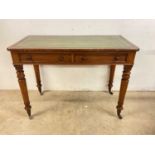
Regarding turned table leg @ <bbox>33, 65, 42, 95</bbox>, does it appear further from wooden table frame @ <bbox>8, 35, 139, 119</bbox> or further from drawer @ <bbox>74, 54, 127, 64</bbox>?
drawer @ <bbox>74, 54, 127, 64</bbox>

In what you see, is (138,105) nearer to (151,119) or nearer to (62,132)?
(151,119)

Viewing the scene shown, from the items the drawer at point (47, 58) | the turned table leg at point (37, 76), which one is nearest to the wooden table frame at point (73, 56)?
the drawer at point (47, 58)

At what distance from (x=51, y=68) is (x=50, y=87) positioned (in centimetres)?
27

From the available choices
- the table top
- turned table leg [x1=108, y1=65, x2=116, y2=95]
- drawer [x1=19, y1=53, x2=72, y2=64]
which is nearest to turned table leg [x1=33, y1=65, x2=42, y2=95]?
the table top

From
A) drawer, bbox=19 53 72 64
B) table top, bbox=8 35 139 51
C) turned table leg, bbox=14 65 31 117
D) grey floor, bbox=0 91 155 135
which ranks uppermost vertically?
table top, bbox=8 35 139 51

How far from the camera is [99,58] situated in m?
1.39

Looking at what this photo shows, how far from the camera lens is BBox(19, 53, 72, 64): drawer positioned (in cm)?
139

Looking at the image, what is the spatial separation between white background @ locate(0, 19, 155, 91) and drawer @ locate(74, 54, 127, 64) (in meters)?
0.55

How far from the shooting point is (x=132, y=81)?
210 cm

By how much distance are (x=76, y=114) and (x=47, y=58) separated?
69 cm

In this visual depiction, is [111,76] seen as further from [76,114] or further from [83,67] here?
[76,114]

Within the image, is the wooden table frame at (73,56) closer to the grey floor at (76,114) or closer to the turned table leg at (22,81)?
the turned table leg at (22,81)

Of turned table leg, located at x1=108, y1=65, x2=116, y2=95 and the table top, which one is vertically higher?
the table top

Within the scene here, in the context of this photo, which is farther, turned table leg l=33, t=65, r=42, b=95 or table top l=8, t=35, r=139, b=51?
turned table leg l=33, t=65, r=42, b=95
